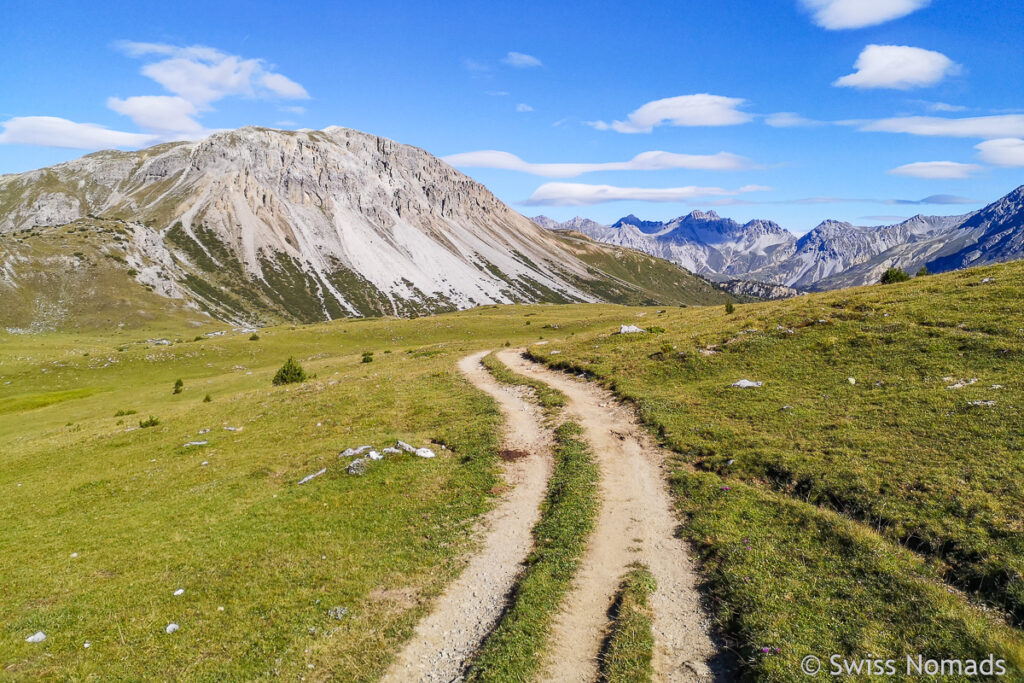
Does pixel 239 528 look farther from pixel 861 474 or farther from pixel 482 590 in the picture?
pixel 861 474

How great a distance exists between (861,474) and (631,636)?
10931 mm

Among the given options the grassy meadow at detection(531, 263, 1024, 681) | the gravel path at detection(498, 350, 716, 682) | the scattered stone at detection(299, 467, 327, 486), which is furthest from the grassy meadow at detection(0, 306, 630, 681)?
the grassy meadow at detection(531, 263, 1024, 681)

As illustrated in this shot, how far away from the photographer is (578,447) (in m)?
23.7

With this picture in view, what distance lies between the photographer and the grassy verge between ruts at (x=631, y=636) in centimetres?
1057

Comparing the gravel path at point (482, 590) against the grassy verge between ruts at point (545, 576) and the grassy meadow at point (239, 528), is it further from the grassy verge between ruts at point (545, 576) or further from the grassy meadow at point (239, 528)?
the grassy meadow at point (239, 528)

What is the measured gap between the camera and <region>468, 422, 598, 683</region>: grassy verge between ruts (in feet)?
36.7

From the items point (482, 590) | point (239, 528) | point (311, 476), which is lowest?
point (239, 528)

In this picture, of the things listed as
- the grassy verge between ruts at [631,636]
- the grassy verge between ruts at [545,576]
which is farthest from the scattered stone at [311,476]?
the grassy verge between ruts at [631,636]

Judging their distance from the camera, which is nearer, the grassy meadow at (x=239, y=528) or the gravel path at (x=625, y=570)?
the gravel path at (x=625, y=570)

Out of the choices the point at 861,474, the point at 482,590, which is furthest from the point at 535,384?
Answer: the point at 482,590

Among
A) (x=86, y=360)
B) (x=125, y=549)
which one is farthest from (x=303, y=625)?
(x=86, y=360)

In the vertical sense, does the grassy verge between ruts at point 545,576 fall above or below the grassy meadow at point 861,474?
below

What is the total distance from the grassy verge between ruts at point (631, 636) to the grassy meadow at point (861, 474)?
1.91m

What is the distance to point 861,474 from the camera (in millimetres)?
16531
